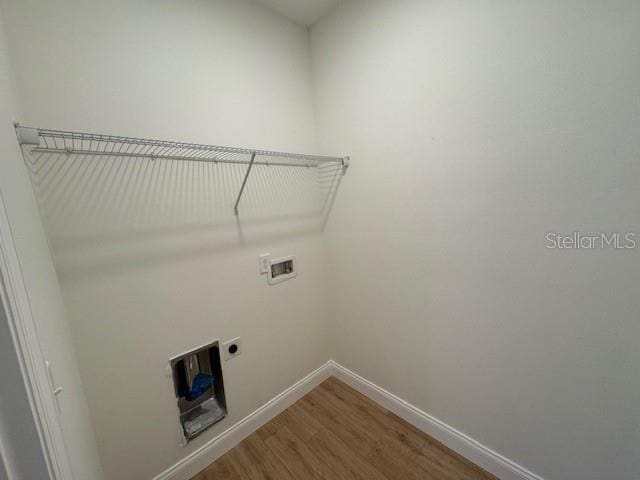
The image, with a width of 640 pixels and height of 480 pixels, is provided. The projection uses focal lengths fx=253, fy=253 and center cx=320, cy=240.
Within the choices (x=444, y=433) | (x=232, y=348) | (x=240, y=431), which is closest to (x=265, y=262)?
(x=232, y=348)

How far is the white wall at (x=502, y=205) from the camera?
0.88 meters

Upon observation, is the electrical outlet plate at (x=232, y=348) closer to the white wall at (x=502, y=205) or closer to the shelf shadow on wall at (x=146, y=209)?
the shelf shadow on wall at (x=146, y=209)

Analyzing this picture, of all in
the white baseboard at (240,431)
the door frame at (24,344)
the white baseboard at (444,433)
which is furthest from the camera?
the white baseboard at (240,431)

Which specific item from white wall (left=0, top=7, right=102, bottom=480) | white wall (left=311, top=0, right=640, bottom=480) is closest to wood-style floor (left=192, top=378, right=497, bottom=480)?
white wall (left=311, top=0, right=640, bottom=480)

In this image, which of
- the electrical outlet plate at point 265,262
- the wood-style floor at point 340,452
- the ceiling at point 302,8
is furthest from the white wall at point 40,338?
the ceiling at point 302,8

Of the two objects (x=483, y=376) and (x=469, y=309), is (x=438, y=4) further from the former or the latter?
(x=483, y=376)

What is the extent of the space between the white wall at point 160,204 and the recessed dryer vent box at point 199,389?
0.06 m

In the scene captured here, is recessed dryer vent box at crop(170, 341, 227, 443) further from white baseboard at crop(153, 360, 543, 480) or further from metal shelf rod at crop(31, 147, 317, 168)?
metal shelf rod at crop(31, 147, 317, 168)

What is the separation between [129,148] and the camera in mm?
1128

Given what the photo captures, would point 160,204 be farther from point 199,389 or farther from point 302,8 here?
point 302,8

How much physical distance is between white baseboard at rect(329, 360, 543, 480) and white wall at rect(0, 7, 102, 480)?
1480 mm

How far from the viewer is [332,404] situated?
1.80m

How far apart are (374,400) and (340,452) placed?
0.45m

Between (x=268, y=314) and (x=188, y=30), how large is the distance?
5.21 feet
